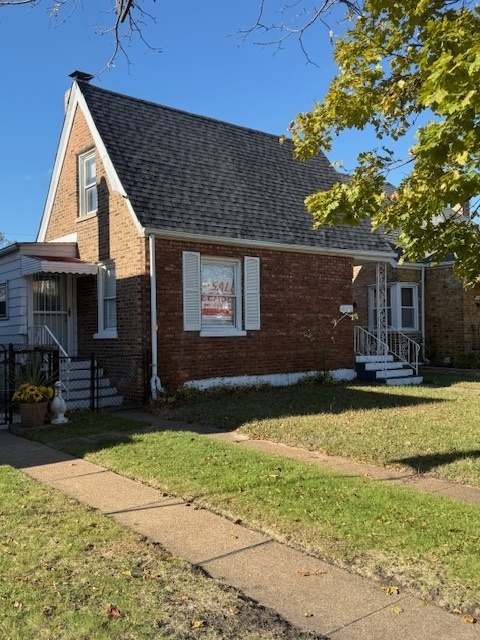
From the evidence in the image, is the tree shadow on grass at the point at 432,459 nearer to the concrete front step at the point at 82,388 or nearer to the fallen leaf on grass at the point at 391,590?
the fallen leaf on grass at the point at 391,590

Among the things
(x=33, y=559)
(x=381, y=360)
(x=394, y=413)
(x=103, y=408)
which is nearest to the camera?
(x=33, y=559)

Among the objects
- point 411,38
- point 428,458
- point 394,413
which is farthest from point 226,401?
point 411,38

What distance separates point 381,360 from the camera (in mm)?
16016

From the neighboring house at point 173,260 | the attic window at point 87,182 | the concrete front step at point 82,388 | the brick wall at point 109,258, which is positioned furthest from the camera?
the attic window at point 87,182

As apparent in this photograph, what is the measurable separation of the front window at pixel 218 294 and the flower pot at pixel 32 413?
14.3ft

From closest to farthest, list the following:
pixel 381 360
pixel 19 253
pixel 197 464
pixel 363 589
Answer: pixel 363 589, pixel 197 464, pixel 19 253, pixel 381 360

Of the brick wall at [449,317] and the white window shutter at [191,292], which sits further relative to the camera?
the brick wall at [449,317]

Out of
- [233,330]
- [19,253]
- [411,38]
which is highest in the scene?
[411,38]

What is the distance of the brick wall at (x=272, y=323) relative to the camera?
12.4m

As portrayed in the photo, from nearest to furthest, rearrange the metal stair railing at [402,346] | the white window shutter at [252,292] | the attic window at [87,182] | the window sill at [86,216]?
the white window shutter at [252,292] → the window sill at [86,216] → the attic window at [87,182] → the metal stair railing at [402,346]

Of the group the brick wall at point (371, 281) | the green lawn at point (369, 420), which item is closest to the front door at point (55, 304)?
the green lawn at point (369, 420)

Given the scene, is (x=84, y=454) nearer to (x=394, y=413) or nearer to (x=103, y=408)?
(x=103, y=408)

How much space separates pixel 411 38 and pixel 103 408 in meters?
8.46

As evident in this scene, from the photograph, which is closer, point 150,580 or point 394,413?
point 150,580
